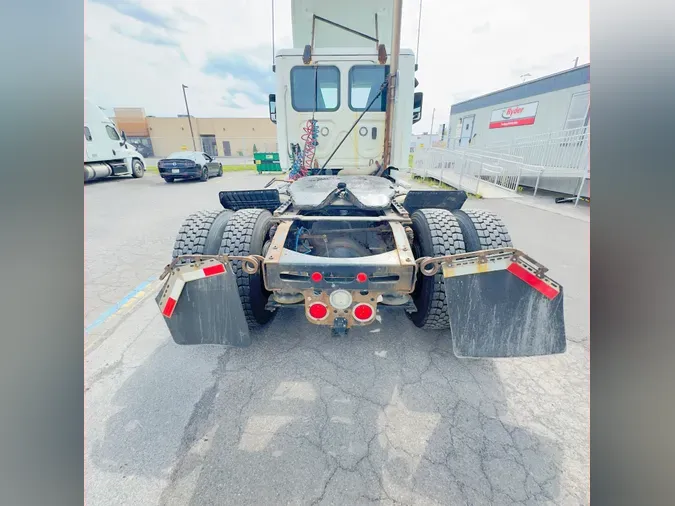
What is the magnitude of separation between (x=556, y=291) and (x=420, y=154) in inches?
677

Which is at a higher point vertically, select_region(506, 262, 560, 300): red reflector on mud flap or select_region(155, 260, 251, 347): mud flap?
select_region(506, 262, 560, 300): red reflector on mud flap

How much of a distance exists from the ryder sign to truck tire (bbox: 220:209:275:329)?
16.5 meters

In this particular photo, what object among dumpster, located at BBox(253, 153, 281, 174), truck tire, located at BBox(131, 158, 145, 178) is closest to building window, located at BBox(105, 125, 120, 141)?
truck tire, located at BBox(131, 158, 145, 178)

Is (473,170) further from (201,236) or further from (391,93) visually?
(201,236)

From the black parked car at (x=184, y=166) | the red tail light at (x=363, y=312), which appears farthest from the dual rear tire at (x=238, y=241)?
the black parked car at (x=184, y=166)

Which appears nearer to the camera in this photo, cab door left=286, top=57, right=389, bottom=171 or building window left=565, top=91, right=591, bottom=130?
cab door left=286, top=57, right=389, bottom=171

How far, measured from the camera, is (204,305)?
1987 mm

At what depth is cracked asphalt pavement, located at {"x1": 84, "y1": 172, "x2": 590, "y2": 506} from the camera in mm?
1560

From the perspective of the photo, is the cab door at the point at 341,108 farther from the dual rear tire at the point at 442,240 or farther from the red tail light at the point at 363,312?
the red tail light at the point at 363,312

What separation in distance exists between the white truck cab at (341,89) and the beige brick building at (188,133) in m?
38.2

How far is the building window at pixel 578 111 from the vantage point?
1122 centimetres

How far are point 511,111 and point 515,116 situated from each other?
464 millimetres

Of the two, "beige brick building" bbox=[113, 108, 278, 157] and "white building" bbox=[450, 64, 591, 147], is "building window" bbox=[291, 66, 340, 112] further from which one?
"beige brick building" bbox=[113, 108, 278, 157]
